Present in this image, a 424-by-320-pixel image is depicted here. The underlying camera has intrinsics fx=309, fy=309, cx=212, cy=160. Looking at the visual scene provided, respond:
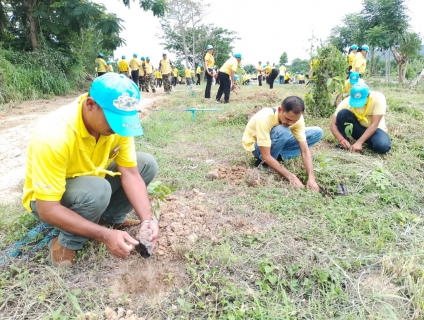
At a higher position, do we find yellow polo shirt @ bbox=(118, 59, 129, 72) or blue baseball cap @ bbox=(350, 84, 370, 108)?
yellow polo shirt @ bbox=(118, 59, 129, 72)

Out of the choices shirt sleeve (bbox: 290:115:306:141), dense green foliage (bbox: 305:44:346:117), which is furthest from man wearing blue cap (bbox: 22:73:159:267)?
dense green foliage (bbox: 305:44:346:117)

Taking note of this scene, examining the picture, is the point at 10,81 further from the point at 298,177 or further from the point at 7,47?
the point at 298,177

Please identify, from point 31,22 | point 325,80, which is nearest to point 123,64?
point 31,22

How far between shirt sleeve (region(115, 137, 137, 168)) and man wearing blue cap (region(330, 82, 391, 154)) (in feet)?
9.08

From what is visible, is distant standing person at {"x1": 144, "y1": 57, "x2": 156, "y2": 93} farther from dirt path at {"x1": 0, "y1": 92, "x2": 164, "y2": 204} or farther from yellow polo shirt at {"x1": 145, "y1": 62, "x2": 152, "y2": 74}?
dirt path at {"x1": 0, "y1": 92, "x2": 164, "y2": 204}

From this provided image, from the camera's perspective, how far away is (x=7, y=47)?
9.59 m

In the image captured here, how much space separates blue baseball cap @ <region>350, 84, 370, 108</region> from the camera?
3521 millimetres

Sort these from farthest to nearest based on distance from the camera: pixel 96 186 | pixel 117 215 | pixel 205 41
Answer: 1. pixel 205 41
2. pixel 117 215
3. pixel 96 186

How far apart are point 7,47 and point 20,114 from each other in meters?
4.71

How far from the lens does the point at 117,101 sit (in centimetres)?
135

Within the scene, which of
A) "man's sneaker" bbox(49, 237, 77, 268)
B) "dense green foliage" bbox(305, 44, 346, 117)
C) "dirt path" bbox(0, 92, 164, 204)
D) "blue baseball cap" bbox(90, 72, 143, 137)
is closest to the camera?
"blue baseball cap" bbox(90, 72, 143, 137)

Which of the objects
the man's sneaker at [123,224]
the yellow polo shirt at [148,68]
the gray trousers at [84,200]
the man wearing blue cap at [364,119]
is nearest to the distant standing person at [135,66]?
the yellow polo shirt at [148,68]

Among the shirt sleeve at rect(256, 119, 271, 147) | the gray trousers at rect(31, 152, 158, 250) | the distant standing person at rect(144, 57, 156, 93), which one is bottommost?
the gray trousers at rect(31, 152, 158, 250)

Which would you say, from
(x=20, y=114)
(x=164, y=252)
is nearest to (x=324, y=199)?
(x=164, y=252)
